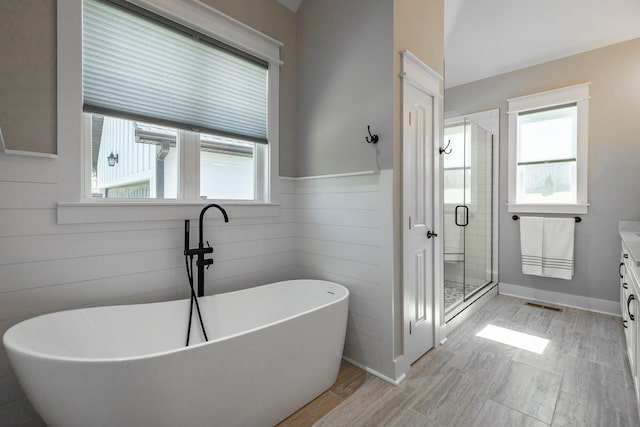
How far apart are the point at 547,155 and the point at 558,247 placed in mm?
1084

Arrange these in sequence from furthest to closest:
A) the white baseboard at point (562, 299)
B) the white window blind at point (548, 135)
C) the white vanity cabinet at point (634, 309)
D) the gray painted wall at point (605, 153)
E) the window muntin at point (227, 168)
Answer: the white window blind at point (548, 135) → the white baseboard at point (562, 299) → the gray painted wall at point (605, 153) → the window muntin at point (227, 168) → the white vanity cabinet at point (634, 309)

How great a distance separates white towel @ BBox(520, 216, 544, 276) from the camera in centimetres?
339

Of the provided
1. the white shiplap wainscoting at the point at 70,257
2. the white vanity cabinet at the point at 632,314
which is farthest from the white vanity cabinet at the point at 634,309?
the white shiplap wainscoting at the point at 70,257

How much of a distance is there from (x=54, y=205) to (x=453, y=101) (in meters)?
4.48

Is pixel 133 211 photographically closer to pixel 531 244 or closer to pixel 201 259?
pixel 201 259

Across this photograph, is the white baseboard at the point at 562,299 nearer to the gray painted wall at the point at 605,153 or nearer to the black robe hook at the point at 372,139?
the gray painted wall at the point at 605,153

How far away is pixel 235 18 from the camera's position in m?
2.18

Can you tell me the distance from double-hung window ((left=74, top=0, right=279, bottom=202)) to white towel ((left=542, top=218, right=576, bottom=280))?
3.23 metres

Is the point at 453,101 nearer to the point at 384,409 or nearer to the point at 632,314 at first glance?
the point at 632,314

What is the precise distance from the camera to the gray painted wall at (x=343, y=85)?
1992 millimetres

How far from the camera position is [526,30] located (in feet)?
10.3

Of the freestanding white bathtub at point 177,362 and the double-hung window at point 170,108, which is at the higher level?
the double-hung window at point 170,108

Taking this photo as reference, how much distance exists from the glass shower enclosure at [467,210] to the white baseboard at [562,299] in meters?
0.26

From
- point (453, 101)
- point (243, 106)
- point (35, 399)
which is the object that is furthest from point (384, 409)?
point (453, 101)
